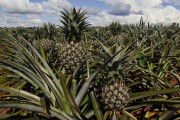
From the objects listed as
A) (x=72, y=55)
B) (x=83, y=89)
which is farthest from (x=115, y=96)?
(x=72, y=55)

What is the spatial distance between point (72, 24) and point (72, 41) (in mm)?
545

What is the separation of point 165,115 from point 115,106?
60 cm

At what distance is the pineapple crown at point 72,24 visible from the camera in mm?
5004

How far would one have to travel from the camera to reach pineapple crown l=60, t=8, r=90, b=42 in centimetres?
500

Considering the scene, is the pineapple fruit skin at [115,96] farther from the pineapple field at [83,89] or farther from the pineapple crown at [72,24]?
the pineapple crown at [72,24]

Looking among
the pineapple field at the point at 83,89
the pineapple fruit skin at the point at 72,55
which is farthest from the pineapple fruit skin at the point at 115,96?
the pineapple fruit skin at the point at 72,55

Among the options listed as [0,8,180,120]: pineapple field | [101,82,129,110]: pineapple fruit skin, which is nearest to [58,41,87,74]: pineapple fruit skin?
[0,8,180,120]: pineapple field

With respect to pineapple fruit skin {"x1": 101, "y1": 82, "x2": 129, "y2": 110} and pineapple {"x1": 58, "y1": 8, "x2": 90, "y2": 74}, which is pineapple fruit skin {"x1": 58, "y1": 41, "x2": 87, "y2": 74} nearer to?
pineapple {"x1": 58, "y1": 8, "x2": 90, "y2": 74}

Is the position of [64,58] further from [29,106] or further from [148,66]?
[148,66]

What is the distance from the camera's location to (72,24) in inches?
198

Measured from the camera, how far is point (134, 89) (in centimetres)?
532

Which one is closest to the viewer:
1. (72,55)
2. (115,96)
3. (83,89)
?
(115,96)

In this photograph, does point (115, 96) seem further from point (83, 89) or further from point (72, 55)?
point (72, 55)

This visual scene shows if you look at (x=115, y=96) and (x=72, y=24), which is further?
(x=72, y=24)
